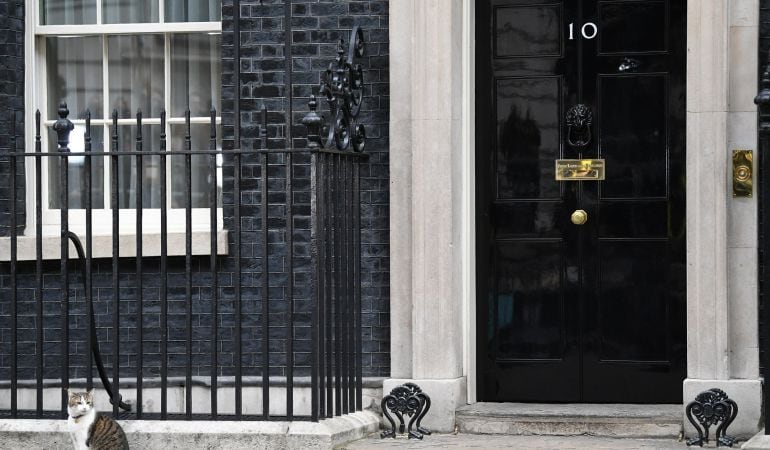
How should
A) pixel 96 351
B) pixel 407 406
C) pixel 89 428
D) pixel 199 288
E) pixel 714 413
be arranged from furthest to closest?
1. pixel 199 288
2. pixel 407 406
3. pixel 96 351
4. pixel 714 413
5. pixel 89 428

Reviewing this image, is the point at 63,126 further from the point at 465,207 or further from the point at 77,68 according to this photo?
the point at 465,207

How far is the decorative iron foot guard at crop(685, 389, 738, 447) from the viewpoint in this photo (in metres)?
7.93

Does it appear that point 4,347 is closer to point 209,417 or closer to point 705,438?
point 209,417

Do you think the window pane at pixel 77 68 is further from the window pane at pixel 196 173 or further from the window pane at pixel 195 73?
the window pane at pixel 196 173

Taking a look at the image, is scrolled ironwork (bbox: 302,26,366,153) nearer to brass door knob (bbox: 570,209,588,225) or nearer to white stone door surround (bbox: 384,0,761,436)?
white stone door surround (bbox: 384,0,761,436)

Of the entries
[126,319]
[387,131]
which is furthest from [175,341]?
[387,131]

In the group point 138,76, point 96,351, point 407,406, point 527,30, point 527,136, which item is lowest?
point 407,406

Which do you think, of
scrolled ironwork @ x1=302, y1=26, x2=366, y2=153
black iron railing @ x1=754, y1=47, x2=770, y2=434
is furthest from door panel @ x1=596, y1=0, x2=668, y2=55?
scrolled ironwork @ x1=302, y1=26, x2=366, y2=153

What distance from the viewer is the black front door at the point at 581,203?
28.2ft

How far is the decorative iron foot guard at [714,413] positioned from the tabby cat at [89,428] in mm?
3169

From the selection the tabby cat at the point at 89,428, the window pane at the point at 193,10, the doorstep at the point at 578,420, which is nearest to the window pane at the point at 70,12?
the window pane at the point at 193,10

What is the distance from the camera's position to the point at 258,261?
8.80 metres

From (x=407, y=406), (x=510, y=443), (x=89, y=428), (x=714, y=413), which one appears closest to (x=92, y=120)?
(x=89, y=428)

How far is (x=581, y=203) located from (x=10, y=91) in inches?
147
